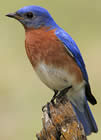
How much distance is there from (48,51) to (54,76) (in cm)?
39

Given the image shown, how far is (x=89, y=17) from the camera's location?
16984 mm

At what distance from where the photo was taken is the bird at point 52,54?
341 inches

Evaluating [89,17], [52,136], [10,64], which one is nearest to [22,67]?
[10,64]

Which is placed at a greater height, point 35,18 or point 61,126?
point 35,18

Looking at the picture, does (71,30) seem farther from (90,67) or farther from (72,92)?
(72,92)

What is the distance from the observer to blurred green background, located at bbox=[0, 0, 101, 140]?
12062 millimetres

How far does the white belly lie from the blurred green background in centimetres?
267

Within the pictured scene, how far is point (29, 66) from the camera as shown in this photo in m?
14.0

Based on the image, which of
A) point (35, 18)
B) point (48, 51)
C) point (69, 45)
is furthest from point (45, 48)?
point (35, 18)

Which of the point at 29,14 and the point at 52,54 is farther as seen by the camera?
the point at 29,14

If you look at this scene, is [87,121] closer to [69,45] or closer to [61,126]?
[69,45]

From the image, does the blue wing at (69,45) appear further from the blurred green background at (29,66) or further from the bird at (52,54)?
the blurred green background at (29,66)

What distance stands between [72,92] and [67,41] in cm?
88

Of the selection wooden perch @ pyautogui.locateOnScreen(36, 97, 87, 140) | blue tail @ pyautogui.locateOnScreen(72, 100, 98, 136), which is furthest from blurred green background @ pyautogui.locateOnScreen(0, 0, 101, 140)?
wooden perch @ pyautogui.locateOnScreen(36, 97, 87, 140)
